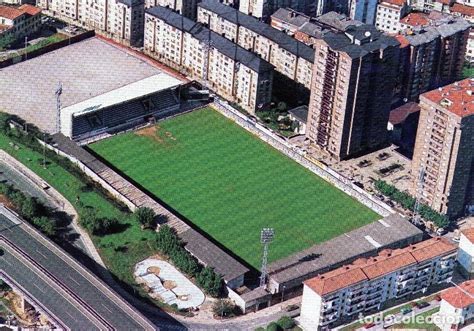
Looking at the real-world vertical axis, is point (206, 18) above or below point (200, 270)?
above

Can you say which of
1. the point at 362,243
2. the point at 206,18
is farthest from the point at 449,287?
the point at 206,18

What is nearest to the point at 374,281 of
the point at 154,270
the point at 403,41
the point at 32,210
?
the point at 154,270

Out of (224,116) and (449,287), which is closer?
(449,287)

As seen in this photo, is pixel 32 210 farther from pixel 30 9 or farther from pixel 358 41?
pixel 30 9

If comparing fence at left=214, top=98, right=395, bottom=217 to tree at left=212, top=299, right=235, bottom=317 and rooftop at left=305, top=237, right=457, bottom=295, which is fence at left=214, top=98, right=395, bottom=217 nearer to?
rooftop at left=305, top=237, right=457, bottom=295

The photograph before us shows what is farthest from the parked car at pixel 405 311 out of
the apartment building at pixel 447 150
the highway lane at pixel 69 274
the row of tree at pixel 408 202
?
the highway lane at pixel 69 274

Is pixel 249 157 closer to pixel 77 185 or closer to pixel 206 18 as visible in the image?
pixel 77 185
